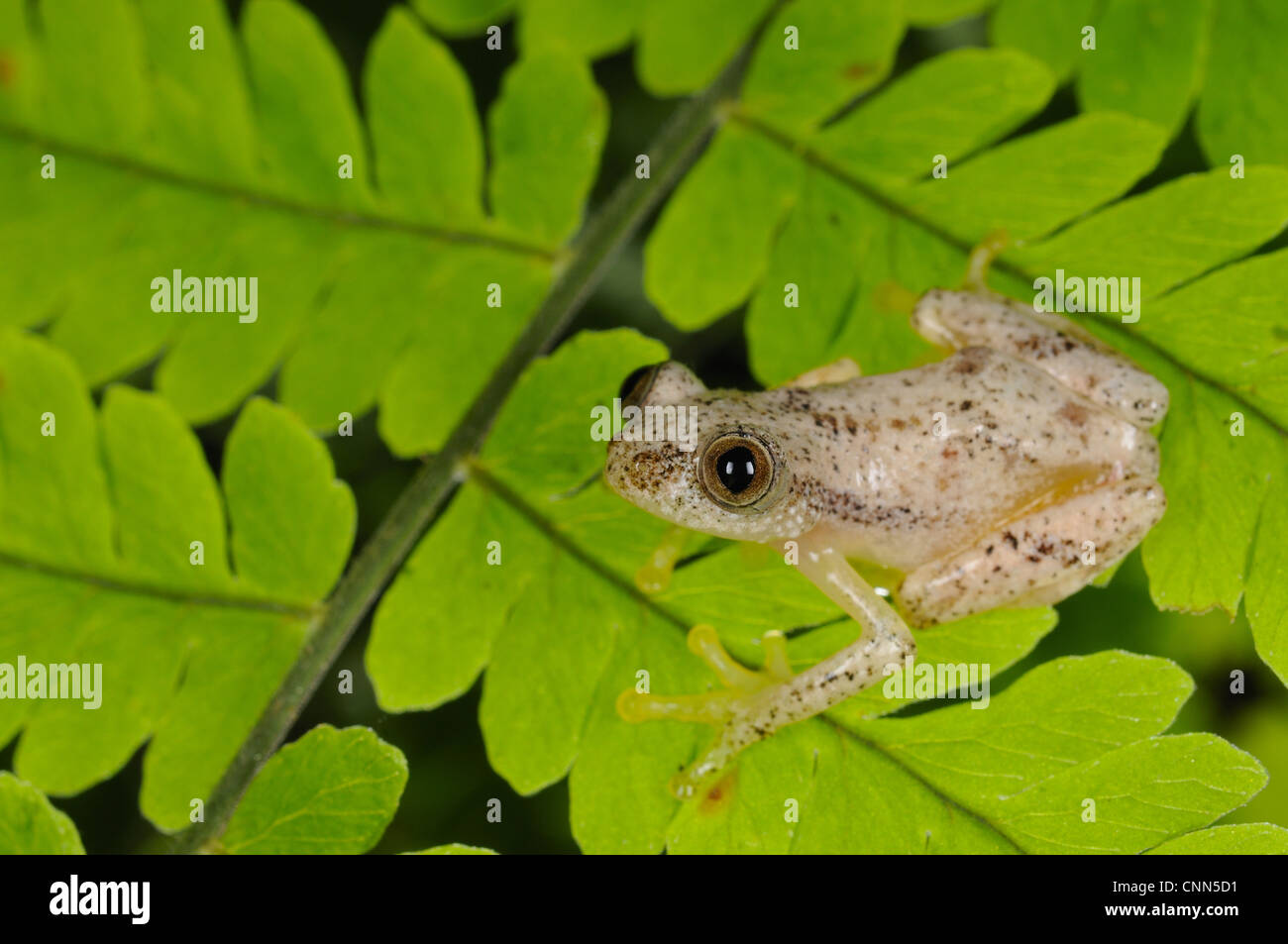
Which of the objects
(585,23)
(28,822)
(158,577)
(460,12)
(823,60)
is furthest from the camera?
(460,12)

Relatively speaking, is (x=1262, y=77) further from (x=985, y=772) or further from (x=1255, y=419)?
(x=985, y=772)

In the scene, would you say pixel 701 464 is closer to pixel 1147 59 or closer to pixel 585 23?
pixel 585 23

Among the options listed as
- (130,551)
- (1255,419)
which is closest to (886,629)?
(1255,419)

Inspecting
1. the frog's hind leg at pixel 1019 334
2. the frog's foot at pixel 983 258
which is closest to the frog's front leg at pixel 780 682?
the frog's hind leg at pixel 1019 334

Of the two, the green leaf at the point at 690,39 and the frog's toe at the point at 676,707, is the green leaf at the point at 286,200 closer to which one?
the green leaf at the point at 690,39

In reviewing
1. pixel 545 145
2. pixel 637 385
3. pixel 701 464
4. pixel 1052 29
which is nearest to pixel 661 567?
pixel 701 464

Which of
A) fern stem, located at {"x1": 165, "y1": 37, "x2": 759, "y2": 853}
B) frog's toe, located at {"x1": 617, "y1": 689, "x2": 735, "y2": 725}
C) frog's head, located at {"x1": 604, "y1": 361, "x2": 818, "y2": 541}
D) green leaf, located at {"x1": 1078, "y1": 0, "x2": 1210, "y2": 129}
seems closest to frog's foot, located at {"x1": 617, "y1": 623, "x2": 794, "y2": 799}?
frog's toe, located at {"x1": 617, "y1": 689, "x2": 735, "y2": 725}

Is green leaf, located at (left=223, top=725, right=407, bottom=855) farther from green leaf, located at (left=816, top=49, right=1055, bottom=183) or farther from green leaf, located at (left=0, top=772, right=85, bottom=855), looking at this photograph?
green leaf, located at (left=816, top=49, right=1055, bottom=183)
